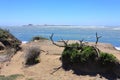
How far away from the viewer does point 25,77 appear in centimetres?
2069

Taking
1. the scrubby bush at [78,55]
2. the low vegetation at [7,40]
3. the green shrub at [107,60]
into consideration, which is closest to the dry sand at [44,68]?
the scrubby bush at [78,55]

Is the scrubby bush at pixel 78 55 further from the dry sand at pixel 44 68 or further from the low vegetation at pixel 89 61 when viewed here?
the dry sand at pixel 44 68

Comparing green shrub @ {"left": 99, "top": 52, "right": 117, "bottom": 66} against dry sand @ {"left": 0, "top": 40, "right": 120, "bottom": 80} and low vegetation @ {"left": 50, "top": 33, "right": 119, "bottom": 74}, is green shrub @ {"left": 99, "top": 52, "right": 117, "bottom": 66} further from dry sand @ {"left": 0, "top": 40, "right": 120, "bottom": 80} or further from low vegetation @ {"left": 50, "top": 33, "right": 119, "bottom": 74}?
dry sand @ {"left": 0, "top": 40, "right": 120, "bottom": 80}

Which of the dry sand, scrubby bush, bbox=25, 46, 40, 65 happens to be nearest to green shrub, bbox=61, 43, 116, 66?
the dry sand

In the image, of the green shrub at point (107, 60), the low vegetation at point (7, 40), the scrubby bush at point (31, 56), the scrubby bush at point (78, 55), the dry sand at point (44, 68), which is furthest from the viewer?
the low vegetation at point (7, 40)

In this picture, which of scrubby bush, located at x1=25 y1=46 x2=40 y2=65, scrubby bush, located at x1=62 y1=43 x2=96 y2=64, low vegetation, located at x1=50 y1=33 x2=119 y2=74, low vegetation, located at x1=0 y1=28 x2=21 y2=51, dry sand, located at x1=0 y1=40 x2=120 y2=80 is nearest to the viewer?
dry sand, located at x1=0 y1=40 x2=120 y2=80

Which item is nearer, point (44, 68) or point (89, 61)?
point (89, 61)

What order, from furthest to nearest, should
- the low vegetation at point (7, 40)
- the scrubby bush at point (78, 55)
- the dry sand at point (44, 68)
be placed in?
1. the low vegetation at point (7, 40)
2. the scrubby bush at point (78, 55)
3. the dry sand at point (44, 68)

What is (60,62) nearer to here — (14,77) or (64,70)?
(64,70)

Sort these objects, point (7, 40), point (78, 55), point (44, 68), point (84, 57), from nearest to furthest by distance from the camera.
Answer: point (84, 57) → point (78, 55) → point (44, 68) → point (7, 40)

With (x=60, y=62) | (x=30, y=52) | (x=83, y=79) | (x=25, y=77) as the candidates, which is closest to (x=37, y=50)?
(x=30, y=52)

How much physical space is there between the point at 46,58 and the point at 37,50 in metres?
1.21

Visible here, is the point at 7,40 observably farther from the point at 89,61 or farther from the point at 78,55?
the point at 89,61

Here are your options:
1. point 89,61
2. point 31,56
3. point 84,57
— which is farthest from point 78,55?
point 31,56
